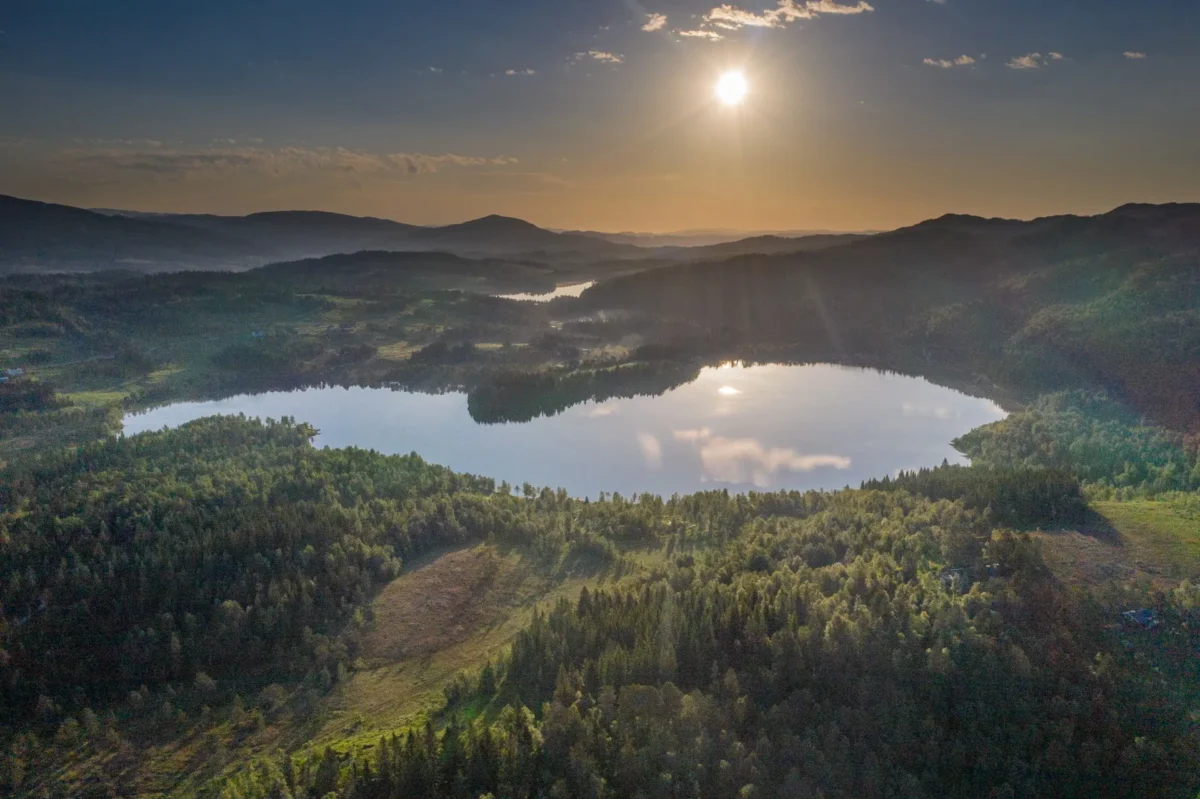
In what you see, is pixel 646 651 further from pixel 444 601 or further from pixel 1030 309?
pixel 1030 309

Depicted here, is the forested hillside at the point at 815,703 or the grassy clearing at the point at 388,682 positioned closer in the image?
the forested hillside at the point at 815,703

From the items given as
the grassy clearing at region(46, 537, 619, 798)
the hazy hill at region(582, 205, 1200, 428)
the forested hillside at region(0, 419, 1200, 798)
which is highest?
the hazy hill at region(582, 205, 1200, 428)

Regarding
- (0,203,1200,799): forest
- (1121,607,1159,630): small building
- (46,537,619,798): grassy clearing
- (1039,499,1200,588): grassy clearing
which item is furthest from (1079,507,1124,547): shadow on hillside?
(46,537,619,798): grassy clearing

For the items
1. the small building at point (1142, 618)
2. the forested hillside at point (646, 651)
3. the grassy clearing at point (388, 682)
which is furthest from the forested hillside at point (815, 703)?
the grassy clearing at point (388, 682)

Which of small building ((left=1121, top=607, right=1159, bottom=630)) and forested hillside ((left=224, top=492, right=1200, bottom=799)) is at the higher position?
small building ((left=1121, top=607, right=1159, bottom=630))

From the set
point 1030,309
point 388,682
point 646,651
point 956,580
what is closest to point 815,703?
point 646,651

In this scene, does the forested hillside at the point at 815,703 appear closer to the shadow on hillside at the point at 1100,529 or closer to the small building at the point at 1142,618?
the small building at the point at 1142,618

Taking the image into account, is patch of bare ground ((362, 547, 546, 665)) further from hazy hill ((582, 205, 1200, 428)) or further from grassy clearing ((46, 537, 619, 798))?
hazy hill ((582, 205, 1200, 428))

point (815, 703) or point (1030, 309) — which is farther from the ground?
point (1030, 309)
